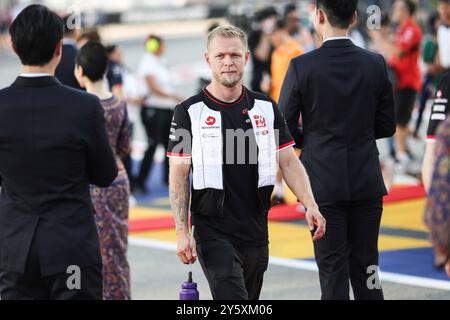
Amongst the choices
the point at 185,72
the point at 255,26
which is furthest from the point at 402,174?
the point at 185,72

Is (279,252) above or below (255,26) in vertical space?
below

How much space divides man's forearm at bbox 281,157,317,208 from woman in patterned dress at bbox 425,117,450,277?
2258 mm

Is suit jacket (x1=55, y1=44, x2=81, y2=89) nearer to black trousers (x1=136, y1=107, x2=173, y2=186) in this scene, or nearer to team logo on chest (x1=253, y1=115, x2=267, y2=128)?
team logo on chest (x1=253, y1=115, x2=267, y2=128)

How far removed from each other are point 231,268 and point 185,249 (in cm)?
29

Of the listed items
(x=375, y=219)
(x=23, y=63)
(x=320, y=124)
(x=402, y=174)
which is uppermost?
(x=23, y=63)

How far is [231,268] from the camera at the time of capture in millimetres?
6207

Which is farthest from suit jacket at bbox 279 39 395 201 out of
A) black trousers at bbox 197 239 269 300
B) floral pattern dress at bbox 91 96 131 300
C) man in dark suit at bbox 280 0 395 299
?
floral pattern dress at bbox 91 96 131 300

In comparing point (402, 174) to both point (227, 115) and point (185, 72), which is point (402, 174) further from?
point (185, 72)

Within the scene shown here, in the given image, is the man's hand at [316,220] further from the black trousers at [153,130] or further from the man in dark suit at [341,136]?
the black trousers at [153,130]

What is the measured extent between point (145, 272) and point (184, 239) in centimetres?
423

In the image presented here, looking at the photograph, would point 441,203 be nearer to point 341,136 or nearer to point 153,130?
point 341,136

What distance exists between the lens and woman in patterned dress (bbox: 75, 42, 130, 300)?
27.2 feet

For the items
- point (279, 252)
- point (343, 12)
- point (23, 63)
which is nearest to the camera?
point (23, 63)

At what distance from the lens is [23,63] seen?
5.44 m
